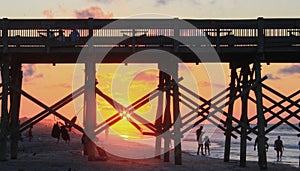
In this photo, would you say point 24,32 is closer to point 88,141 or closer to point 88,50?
point 88,50

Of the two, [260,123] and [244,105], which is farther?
[244,105]

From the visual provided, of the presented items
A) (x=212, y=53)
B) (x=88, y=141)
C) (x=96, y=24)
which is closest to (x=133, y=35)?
(x=96, y=24)

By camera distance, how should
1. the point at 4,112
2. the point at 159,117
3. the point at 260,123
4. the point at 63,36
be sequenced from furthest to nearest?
1. the point at 159,117
2. the point at 4,112
3. the point at 260,123
4. the point at 63,36

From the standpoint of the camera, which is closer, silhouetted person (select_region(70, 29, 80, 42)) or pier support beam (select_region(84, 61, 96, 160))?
silhouetted person (select_region(70, 29, 80, 42))

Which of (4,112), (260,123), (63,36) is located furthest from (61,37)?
(260,123)

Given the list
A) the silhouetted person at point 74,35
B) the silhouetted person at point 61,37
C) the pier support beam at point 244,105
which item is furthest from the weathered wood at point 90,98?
the pier support beam at point 244,105

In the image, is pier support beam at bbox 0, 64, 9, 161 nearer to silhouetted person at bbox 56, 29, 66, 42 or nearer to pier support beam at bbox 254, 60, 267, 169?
silhouetted person at bbox 56, 29, 66, 42

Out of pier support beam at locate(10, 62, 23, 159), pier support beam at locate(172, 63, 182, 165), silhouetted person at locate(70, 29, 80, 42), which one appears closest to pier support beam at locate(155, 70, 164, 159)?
pier support beam at locate(172, 63, 182, 165)

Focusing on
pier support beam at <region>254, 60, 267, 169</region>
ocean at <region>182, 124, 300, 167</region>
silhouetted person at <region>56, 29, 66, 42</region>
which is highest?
silhouetted person at <region>56, 29, 66, 42</region>

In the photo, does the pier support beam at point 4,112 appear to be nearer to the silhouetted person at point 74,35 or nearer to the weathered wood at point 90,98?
the silhouetted person at point 74,35

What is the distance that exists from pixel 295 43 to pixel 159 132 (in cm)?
699

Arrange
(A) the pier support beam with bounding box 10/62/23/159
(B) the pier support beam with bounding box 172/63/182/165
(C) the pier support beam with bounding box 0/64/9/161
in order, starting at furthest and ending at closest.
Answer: (A) the pier support beam with bounding box 10/62/23/159, (B) the pier support beam with bounding box 172/63/182/165, (C) the pier support beam with bounding box 0/64/9/161

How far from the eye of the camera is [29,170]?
62.1ft

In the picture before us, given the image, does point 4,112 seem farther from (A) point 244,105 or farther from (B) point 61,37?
(A) point 244,105
